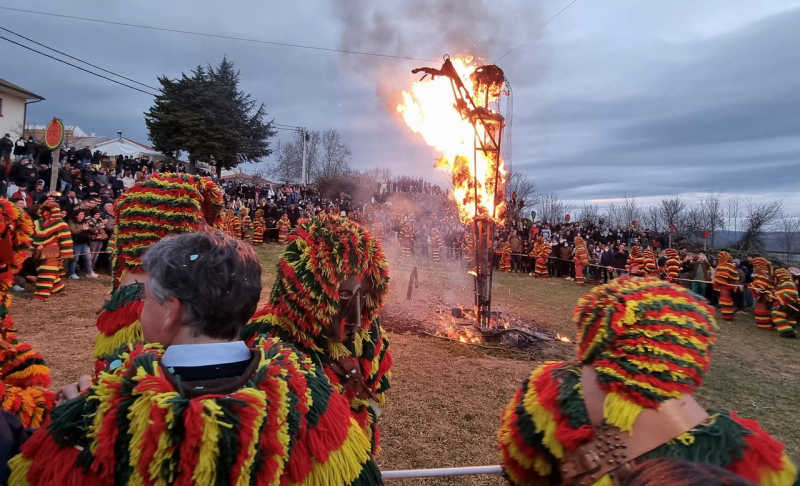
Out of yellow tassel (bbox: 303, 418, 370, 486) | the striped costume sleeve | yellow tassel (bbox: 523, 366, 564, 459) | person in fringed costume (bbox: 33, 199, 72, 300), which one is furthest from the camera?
the striped costume sleeve

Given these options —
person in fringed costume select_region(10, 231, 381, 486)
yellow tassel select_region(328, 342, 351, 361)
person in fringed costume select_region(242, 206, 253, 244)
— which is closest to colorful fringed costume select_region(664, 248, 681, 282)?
yellow tassel select_region(328, 342, 351, 361)

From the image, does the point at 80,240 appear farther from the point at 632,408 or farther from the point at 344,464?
the point at 632,408

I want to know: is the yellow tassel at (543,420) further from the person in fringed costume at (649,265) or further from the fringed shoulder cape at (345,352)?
the person in fringed costume at (649,265)

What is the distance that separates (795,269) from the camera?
541 inches

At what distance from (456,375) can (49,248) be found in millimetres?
9384

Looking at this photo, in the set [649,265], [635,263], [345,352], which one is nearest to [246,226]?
[635,263]

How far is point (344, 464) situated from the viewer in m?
1.63

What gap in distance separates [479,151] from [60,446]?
9.01 metres

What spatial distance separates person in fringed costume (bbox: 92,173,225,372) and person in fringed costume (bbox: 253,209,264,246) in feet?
65.8

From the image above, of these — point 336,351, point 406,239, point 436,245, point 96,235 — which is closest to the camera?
point 336,351

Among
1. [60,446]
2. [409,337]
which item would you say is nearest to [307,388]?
[60,446]

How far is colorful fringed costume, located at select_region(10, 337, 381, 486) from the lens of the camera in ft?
4.08

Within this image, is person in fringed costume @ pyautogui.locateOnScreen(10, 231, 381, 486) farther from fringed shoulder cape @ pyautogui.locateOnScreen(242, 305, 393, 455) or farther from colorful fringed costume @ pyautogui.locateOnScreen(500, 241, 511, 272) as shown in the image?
colorful fringed costume @ pyautogui.locateOnScreen(500, 241, 511, 272)

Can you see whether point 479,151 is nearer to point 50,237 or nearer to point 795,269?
point 50,237
